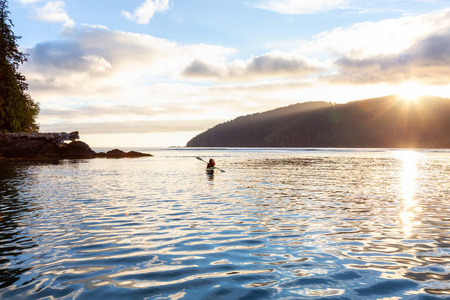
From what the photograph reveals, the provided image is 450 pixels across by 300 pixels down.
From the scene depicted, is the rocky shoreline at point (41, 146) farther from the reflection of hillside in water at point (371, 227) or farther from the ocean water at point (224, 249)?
the reflection of hillside in water at point (371, 227)

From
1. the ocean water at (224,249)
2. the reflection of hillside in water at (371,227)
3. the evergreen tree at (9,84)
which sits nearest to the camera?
the ocean water at (224,249)

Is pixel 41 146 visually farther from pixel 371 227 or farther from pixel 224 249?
pixel 371 227

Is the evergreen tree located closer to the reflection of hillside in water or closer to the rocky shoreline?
the rocky shoreline

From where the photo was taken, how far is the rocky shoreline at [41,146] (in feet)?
197

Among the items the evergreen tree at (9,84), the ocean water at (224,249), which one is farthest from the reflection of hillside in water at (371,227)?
the evergreen tree at (9,84)

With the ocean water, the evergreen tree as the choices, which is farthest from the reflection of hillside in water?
the evergreen tree

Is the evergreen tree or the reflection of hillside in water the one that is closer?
the reflection of hillside in water

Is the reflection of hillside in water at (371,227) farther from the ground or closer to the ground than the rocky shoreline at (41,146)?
closer to the ground

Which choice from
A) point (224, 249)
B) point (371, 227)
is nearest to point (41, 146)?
point (224, 249)

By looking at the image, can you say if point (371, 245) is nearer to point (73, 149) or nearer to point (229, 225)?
point (229, 225)

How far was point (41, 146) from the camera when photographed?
64.4 meters

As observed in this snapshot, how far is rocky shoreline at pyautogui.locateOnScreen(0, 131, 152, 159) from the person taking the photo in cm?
6000

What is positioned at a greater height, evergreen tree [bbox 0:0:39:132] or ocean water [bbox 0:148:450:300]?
evergreen tree [bbox 0:0:39:132]

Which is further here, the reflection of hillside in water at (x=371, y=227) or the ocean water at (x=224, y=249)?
the reflection of hillside in water at (x=371, y=227)
